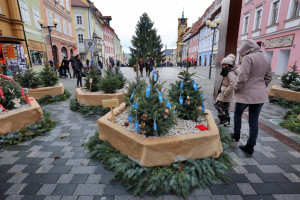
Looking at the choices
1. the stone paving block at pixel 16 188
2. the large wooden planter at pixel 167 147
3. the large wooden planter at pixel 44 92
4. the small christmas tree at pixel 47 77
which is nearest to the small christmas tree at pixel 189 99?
the large wooden planter at pixel 167 147

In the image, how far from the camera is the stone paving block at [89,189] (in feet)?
7.43

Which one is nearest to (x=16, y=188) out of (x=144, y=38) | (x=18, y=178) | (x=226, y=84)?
(x=18, y=178)

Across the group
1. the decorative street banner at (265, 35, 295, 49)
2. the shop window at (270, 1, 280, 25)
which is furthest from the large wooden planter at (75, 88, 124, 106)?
the shop window at (270, 1, 280, 25)

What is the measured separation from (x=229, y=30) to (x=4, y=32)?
15401 millimetres

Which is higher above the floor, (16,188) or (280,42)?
(280,42)

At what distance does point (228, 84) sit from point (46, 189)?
13.0 feet

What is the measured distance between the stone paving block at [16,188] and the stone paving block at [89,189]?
2.57 feet

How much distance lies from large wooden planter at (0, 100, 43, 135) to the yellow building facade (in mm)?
7371

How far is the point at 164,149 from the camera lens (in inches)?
96.1

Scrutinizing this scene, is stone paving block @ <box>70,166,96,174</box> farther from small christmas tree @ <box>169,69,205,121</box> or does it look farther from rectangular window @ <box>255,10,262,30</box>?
rectangular window @ <box>255,10,262,30</box>

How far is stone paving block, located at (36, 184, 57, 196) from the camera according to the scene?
2264 millimetres

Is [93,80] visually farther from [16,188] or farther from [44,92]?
[16,188]

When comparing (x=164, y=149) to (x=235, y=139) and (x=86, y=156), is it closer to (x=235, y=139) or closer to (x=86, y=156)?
(x=86, y=156)

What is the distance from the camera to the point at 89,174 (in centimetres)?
263
